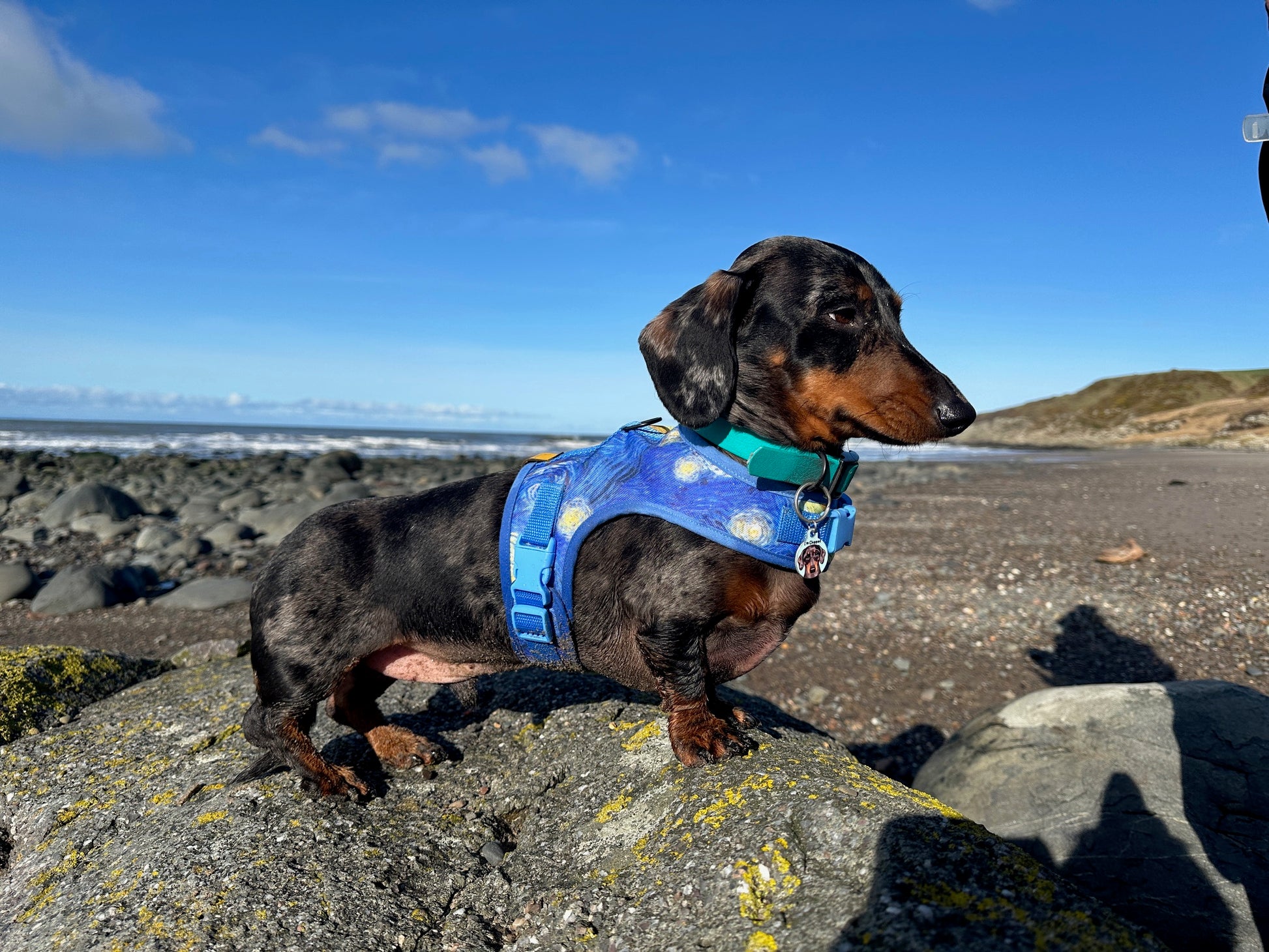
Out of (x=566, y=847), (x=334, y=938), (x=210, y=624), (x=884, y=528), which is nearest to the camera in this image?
(x=334, y=938)

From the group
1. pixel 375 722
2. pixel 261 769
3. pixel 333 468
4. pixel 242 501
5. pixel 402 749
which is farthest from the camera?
pixel 333 468

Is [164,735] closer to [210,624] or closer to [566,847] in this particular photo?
[566,847]

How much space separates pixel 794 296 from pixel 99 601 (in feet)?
35.2

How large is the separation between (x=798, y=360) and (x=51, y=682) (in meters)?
4.54

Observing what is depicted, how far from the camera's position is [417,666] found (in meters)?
3.62

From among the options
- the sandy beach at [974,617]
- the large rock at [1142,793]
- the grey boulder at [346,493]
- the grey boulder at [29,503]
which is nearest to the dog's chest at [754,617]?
the large rock at [1142,793]

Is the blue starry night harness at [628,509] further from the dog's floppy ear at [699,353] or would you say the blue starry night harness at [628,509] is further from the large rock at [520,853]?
the large rock at [520,853]

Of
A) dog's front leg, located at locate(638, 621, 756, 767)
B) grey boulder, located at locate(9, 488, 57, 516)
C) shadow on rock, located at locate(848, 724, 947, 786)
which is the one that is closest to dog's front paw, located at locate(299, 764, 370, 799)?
dog's front leg, located at locate(638, 621, 756, 767)

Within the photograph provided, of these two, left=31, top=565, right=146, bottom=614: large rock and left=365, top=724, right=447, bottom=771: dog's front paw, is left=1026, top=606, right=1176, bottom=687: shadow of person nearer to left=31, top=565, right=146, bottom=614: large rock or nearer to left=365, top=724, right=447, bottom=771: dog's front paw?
left=365, top=724, right=447, bottom=771: dog's front paw

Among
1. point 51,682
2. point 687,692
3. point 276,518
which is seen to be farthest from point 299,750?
point 276,518

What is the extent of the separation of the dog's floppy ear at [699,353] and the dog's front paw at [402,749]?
80.3 inches

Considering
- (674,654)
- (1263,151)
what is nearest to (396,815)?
(674,654)

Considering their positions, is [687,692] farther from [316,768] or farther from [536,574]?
[316,768]

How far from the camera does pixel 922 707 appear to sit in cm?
654
